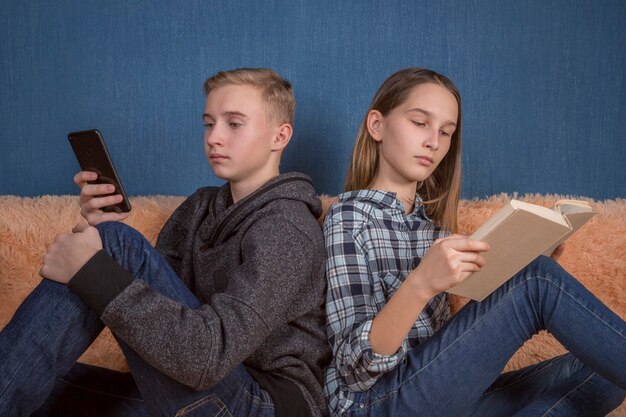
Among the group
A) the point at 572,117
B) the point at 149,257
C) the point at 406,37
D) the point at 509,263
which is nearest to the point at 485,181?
the point at 572,117

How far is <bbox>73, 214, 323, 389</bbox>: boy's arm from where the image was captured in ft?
3.13

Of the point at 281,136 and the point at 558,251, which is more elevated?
the point at 281,136

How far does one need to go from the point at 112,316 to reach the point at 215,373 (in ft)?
0.51

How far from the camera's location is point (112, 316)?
957 mm

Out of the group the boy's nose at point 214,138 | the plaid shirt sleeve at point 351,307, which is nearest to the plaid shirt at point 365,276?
the plaid shirt sleeve at point 351,307

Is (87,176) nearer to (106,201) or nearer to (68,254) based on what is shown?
(106,201)

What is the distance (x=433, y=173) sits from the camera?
1530mm

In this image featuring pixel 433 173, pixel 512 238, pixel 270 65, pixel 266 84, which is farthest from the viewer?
pixel 270 65

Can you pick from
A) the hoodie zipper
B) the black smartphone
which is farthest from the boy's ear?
the black smartphone

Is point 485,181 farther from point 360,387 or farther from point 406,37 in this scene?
point 360,387

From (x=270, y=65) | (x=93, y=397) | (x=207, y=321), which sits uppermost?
(x=270, y=65)

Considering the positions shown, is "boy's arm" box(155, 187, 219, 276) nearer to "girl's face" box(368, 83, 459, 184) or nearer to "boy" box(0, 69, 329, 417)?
"boy" box(0, 69, 329, 417)

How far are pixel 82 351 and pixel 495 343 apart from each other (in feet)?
2.04

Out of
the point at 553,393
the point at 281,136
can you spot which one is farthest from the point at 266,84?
the point at 553,393
